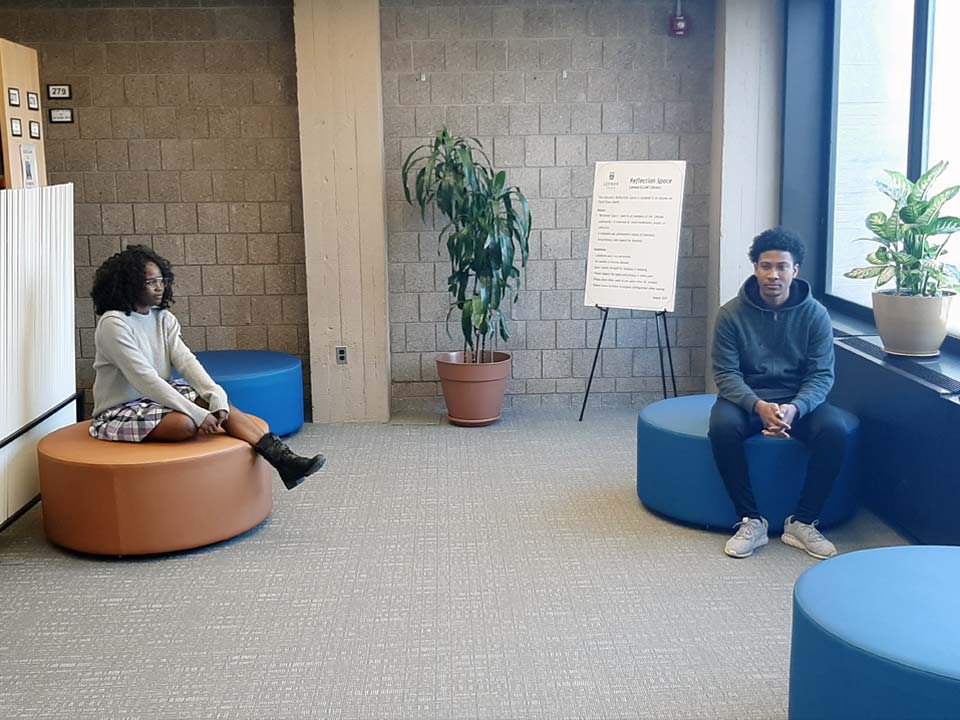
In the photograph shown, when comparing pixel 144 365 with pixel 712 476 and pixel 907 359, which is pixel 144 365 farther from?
pixel 907 359

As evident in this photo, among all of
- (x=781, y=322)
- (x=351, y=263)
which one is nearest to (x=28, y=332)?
(x=351, y=263)

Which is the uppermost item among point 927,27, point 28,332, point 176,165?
point 927,27

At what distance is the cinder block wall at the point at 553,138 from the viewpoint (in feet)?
19.5

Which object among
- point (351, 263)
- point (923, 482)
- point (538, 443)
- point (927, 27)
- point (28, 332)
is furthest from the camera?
point (351, 263)

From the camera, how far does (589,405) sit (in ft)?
20.5

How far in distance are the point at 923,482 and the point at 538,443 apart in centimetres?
207

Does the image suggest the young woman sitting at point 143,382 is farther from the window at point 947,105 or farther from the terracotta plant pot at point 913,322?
the window at point 947,105

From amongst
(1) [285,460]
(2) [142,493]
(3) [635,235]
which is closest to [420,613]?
(1) [285,460]

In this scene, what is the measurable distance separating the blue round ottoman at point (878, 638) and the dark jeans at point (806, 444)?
116cm

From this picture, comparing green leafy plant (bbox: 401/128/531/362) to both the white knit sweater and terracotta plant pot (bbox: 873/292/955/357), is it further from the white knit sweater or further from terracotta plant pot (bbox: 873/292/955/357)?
terracotta plant pot (bbox: 873/292/955/357)

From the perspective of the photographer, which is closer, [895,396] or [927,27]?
[895,396]

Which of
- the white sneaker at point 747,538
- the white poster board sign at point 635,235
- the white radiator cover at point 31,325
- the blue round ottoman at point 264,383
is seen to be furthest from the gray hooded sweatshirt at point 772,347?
the white radiator cover at point 31,325

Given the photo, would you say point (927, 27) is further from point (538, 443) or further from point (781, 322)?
point (538, 443)

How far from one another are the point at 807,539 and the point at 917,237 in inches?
49.1
